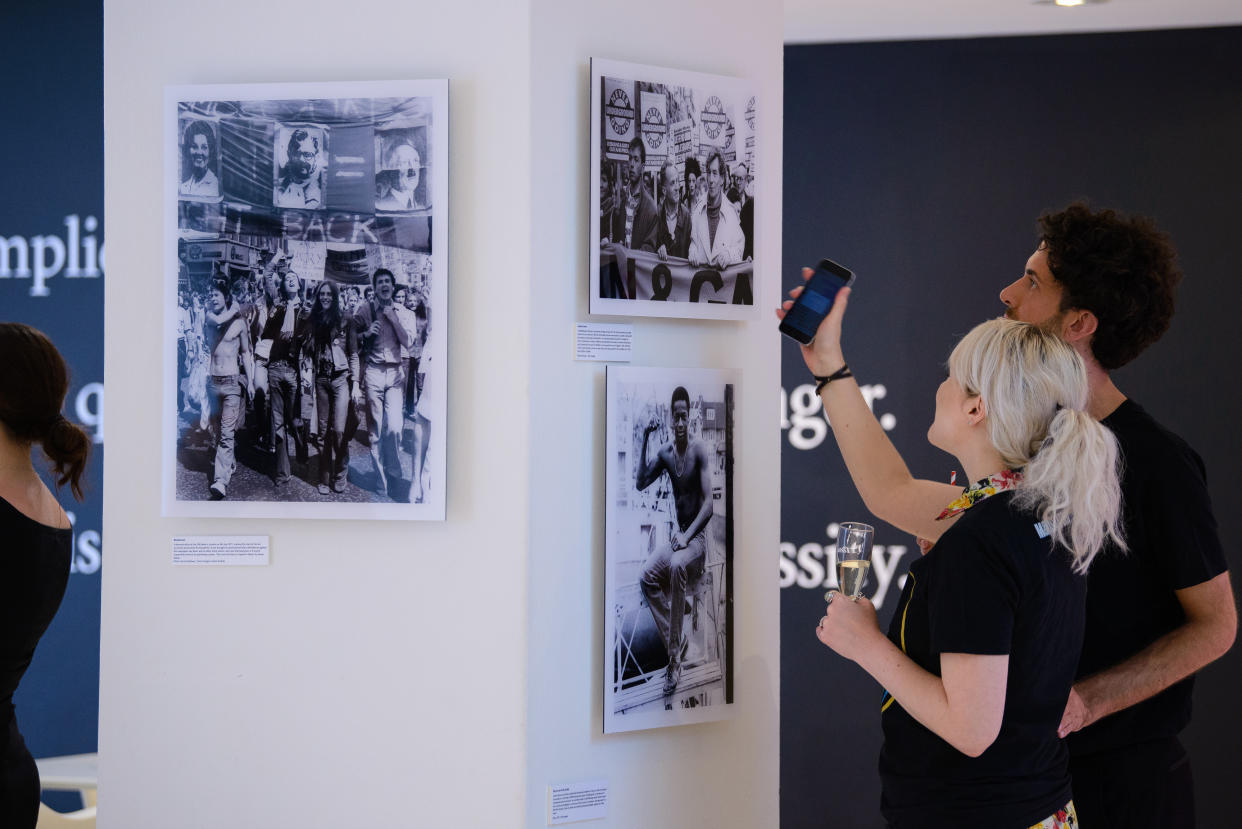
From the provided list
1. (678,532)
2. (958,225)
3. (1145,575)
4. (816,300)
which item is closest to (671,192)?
(816,300)

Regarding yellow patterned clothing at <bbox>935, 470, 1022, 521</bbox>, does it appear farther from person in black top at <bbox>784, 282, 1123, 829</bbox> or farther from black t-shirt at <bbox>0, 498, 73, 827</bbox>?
black t-shirt at <bbox>0, 498, 73, 827</bbox>

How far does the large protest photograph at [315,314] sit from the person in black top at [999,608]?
3.80 feet

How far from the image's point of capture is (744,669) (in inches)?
98.0

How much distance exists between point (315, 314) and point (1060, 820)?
1914 millimetres

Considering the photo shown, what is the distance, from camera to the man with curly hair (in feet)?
6.61

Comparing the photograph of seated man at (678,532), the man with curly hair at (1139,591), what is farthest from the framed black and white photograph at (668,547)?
the man with curly hair at (1139,591)

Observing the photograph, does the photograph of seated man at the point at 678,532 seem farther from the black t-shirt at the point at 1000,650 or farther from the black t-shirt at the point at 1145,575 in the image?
the black t-shirt at the point at 1145,575

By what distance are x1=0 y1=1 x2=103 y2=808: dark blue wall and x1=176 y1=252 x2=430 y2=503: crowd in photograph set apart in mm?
2334

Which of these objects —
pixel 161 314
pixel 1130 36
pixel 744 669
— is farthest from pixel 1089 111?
pixel 161 314

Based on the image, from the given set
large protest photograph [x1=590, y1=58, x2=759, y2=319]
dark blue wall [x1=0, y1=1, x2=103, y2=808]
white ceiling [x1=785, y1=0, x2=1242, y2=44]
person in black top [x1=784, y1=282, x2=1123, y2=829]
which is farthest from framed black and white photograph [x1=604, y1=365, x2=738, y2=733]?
dark blue wall [x1=0, y1=1, x2=103, y2=808]

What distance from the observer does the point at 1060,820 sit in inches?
68.3

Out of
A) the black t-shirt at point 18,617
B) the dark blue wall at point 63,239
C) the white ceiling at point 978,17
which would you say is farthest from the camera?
the dark blue wall at point 63,239

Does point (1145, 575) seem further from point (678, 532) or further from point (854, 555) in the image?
point (678, 532)

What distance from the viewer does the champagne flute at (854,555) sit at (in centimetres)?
195
